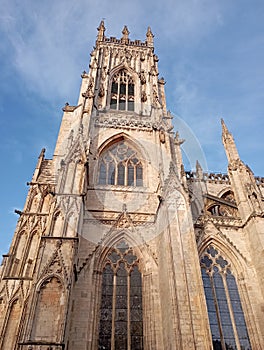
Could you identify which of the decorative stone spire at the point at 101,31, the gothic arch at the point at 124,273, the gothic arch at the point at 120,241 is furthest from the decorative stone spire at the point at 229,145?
the decorative stone spire at the point at 101,31

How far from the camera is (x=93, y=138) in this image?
671 inches

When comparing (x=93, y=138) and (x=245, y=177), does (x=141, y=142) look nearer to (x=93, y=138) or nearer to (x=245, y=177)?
(x=93, y=138)

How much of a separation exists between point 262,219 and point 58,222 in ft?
29.1

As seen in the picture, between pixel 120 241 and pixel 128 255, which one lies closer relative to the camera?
pixel 128 255

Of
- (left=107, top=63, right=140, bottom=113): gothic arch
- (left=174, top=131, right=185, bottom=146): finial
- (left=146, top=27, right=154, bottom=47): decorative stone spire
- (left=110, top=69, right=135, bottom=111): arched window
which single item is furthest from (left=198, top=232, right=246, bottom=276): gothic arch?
(left=146, top=27, right=154, bottom=47): decorative stone spire

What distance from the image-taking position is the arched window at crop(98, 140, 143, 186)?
15.5m

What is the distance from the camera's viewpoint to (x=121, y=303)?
35.5 ft

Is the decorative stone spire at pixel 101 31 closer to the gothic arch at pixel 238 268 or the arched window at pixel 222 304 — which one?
the gothic arch at pixel 238 268

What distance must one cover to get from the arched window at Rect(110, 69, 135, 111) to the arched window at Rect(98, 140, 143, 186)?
4.49m

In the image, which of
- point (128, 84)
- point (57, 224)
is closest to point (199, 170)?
point (128, 84)

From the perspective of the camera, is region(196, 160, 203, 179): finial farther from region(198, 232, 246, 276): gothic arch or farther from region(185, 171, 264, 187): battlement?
region(198, 232, 246, 276): gothic arch

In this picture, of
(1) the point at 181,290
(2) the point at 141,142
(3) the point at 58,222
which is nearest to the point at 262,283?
(1) the point at 181,290

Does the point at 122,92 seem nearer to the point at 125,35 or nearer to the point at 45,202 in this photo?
the point at 125,35

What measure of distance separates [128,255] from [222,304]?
4.12m
